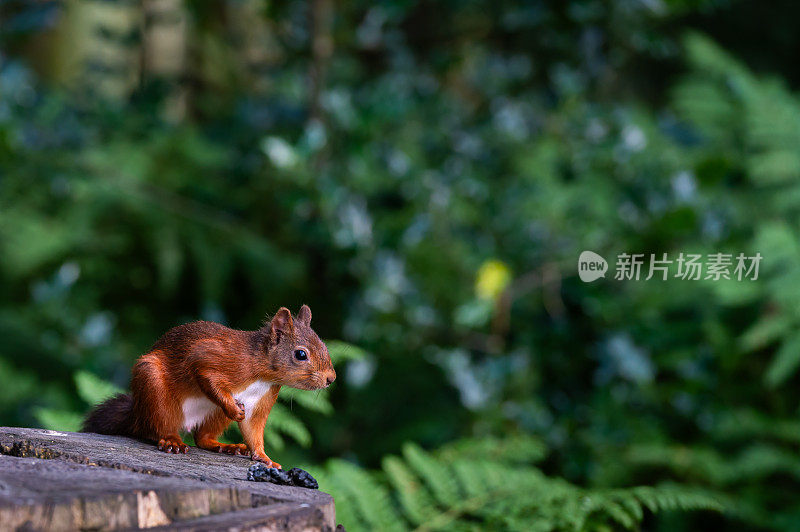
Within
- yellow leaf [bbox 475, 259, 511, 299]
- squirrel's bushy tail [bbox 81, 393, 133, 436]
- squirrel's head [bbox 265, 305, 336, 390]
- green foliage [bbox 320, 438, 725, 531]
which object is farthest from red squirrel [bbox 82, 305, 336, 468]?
yellow leaf [bbox 475, 259, 511, 299]

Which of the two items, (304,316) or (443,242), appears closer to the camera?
(304,316)

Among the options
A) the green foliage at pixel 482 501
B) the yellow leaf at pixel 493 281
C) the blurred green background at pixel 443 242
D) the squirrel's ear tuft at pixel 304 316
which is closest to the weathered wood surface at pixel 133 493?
the squirrel's ear tuft at pixel 304 316

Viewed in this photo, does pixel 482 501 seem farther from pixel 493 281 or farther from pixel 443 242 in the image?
pixel 443 242

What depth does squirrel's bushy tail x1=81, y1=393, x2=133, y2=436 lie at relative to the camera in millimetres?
1558

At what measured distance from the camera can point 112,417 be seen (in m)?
1.58

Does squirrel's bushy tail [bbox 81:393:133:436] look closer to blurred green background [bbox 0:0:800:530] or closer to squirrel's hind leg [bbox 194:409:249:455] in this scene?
squirrel's hind leg [bbox 194:409:249:455]

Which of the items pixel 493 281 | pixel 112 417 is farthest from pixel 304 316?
pixel 493 281

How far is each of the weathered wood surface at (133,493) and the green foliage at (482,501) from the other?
0.73 meters

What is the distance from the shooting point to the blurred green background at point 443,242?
343 cm

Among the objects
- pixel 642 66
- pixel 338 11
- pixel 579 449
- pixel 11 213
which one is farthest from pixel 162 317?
pixel 642 66

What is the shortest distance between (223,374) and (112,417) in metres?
0.37

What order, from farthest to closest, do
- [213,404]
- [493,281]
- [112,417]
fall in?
[493,281]
[112,417]
[213,404]

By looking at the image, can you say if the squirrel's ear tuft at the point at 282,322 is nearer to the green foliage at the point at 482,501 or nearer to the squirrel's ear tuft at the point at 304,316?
the squirrel's ear tuft at the point at 304,316

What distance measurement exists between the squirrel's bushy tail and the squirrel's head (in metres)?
0.35
